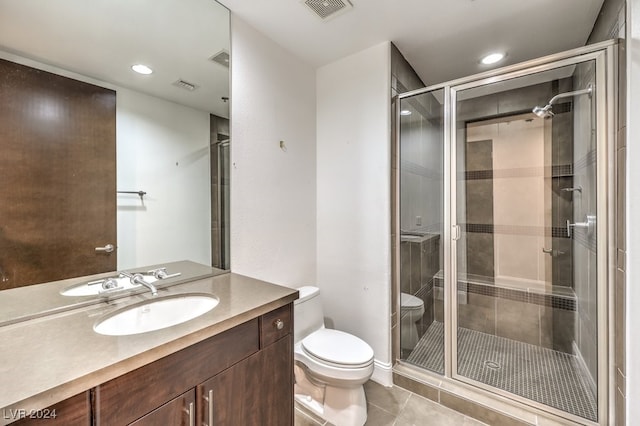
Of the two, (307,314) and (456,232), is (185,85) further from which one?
(456,232)

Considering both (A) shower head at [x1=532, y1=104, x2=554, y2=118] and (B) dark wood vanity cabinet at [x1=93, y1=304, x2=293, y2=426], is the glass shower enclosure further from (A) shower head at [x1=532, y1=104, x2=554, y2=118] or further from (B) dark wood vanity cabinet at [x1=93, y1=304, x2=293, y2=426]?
(B) dark wood vanity cabinet at [x1=93, y1=304, x2=293, y2=426]

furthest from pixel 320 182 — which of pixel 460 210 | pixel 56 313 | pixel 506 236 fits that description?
pixel 56 313

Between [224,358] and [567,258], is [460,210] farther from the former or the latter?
[224,358]

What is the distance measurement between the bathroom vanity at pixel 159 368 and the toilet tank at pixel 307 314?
0.57 m

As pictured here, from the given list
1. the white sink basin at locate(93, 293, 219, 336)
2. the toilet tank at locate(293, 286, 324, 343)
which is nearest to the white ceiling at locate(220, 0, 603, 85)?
the white sink basin at locate(93, 293, 219, 336)

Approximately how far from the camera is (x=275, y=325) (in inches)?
44.6

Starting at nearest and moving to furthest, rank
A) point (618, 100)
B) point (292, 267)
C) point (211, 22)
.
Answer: point (618, 100) → point (211, 22) → point (292, 267)

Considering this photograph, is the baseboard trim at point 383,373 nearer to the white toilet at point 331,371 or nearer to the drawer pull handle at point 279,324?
the white toilet at point 331,371

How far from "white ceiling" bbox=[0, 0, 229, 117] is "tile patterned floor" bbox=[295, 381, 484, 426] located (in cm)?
191

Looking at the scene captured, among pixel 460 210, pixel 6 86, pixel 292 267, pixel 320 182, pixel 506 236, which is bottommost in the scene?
pixel 292 267

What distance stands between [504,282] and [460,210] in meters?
0.80

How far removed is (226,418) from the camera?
0.94m

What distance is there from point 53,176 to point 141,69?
0.61 metres

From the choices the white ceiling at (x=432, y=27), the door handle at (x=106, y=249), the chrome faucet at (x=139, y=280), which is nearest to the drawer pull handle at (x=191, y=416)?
the chrome faucet at (x=139, y=280)
